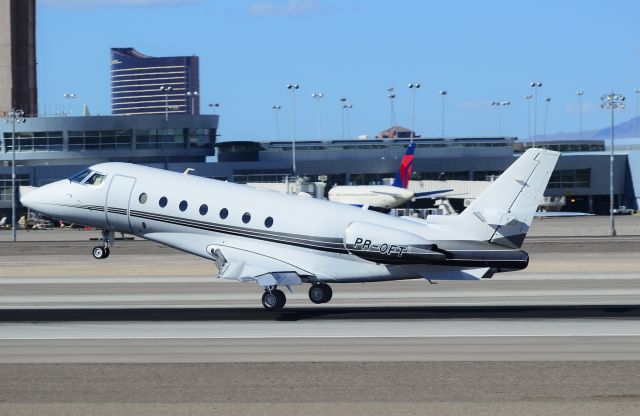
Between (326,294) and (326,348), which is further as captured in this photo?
(326,294)

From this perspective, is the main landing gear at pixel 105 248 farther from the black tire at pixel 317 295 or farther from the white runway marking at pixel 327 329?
the black tire at pixel 317 295

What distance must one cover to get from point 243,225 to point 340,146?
138 metres

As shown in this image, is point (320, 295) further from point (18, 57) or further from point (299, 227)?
point (18, 57)

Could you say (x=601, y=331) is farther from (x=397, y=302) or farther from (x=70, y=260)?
(x=70, y=260)

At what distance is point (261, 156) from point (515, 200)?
423ft

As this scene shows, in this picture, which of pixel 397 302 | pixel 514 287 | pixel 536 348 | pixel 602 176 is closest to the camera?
pixel 536 348

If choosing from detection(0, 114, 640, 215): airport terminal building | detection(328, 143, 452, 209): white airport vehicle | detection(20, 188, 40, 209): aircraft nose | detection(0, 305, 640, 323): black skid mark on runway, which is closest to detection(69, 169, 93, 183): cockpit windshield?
detection(20, 188, 40, 209): aircraft nose

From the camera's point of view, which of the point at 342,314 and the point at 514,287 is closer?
the point at 342,314

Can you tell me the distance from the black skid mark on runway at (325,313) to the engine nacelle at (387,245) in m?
1.64

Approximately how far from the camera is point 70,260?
206 feet

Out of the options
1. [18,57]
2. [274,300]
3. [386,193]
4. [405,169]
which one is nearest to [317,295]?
[274,300]

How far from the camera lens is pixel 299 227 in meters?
35.7

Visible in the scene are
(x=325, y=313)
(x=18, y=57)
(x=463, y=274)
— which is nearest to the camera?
(x=463, y=274)

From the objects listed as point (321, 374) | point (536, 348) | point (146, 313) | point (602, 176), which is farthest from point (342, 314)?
point (602, 176)
